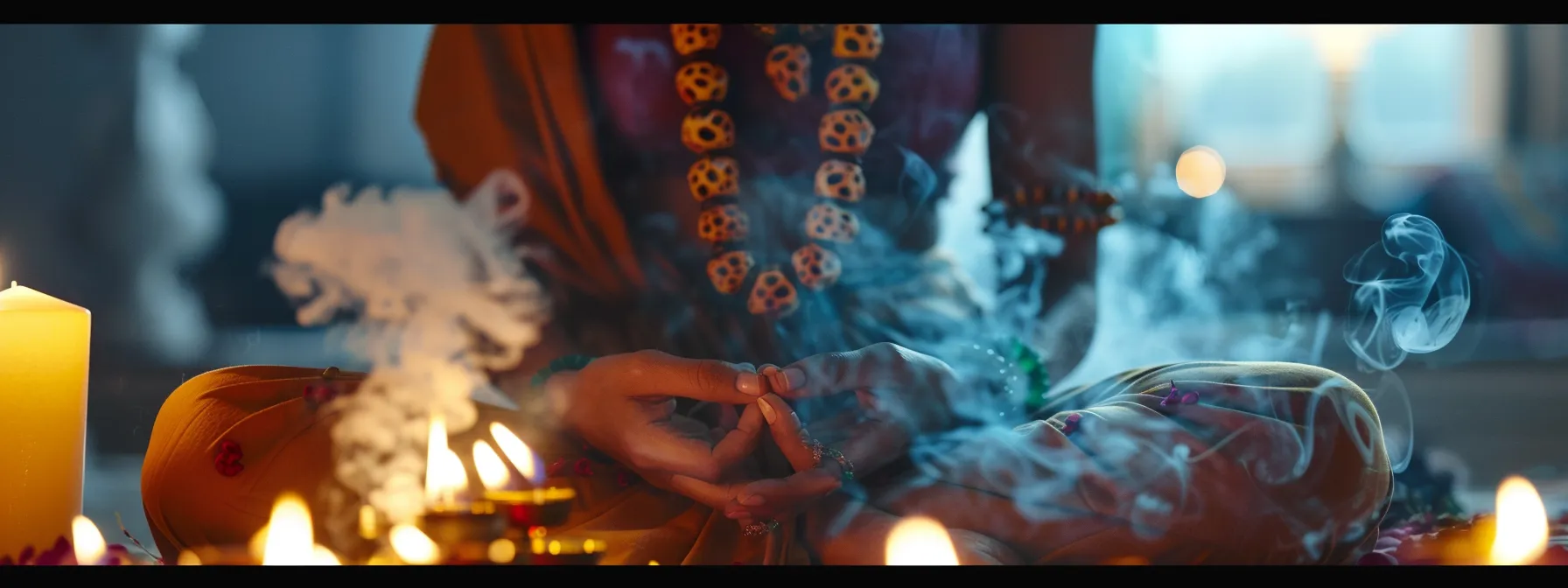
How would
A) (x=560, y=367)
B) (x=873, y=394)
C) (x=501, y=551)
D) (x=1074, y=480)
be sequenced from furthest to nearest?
(x=560, y=367) < (x=873, y=394) < (x=1074, y=480) < (x=501, y=551)

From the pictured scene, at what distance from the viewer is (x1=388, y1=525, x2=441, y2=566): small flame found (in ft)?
4.21

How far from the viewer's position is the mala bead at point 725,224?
1.54m

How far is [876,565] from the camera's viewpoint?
1212 mm

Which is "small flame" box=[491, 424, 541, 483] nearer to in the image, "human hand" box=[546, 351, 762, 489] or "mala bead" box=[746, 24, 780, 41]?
"human hand" box=[546, 351, 762, 489]

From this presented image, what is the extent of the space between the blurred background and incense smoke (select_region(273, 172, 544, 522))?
43mm

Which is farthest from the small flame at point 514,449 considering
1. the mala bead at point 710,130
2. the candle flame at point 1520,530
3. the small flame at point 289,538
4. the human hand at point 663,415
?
the candle flame at point 1520,530

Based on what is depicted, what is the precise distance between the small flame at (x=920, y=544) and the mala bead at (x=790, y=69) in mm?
593

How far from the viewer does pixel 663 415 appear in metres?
1.41

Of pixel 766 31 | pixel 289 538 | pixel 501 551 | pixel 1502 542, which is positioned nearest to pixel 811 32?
pixel 766 31

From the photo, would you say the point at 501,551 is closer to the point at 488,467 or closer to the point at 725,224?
the point at 488,467

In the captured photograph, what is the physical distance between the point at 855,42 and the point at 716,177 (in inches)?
10.1
